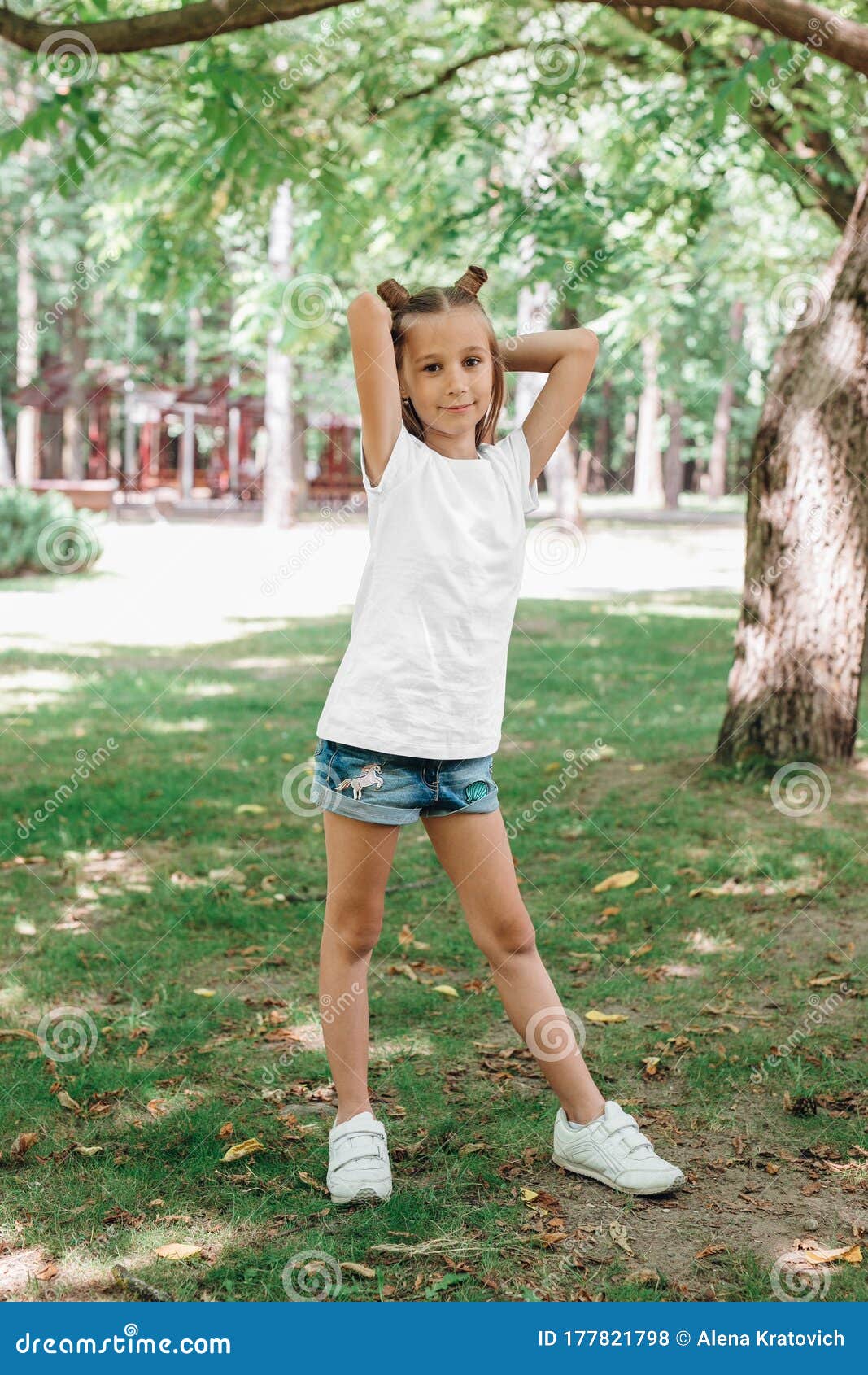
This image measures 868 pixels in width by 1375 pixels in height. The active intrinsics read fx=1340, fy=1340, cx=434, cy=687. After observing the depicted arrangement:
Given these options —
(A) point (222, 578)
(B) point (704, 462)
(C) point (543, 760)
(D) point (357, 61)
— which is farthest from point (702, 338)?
(C) point (543, 760)

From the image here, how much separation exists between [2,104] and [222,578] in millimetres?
10313

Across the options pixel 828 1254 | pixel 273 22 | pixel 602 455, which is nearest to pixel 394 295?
pixel 828 1254

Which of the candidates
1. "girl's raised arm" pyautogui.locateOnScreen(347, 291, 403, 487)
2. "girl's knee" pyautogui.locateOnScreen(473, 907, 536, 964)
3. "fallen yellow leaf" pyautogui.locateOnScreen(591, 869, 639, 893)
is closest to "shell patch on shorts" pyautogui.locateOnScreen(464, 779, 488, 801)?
"girl's knee" pyautogui.locateOnScreen(473, 907, 536, 964)

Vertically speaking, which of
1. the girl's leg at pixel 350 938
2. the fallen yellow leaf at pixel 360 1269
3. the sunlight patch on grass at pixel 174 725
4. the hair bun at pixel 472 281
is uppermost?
the hair bun at pixel 472 281

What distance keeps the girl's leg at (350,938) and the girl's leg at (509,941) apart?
137mm

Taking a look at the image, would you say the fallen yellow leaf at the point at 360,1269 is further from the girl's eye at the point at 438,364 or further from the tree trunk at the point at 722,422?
the tree trunk at the point at 722,422

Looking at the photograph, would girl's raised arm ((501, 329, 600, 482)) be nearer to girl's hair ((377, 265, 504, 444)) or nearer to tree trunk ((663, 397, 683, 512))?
girl's hair ((377, 265, 504, 444))

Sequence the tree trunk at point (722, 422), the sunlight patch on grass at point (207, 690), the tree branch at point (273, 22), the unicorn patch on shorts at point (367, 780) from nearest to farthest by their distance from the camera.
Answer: the unicorn patch on shorts at point (367, 780), the tree branch at point (273, 22), the sunlight patch on grass at point (207, 690), the tree trunk at point (722, 422)

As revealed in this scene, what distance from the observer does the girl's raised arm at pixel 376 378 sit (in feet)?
8.43

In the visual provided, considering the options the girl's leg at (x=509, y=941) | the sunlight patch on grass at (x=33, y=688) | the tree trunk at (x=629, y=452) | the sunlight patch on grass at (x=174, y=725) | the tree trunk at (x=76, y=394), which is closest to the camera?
the girl's leg at (x=509, y=941)

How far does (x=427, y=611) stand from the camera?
2604 mm

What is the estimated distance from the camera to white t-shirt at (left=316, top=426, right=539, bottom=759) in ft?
8.52

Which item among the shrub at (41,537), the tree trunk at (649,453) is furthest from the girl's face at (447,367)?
the tree trunk at (649,453)

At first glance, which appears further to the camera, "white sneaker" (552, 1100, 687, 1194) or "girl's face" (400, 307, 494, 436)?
"white sneaker" (552, 1100, 687, 1194)
